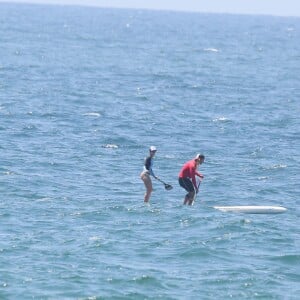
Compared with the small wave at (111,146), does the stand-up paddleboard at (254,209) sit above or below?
below

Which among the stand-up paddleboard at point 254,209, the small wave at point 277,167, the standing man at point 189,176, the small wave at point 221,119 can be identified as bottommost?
the stand-up paddleboard at point 254,209

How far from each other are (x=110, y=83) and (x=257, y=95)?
10.6 meters

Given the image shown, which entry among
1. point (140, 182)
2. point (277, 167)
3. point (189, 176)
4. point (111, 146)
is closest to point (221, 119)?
point (111, 146)

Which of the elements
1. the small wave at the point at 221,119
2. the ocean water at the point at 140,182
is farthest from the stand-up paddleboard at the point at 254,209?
the small wave at the point at 221,119

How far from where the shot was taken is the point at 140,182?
4194 centimetres

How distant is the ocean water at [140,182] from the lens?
94.7 ft

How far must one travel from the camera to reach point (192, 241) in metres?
32.4

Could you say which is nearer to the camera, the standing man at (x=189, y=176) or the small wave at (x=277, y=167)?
the standing man at (x=189, y=176)

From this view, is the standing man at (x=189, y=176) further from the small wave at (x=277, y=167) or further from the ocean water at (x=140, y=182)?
the small wave at (x=277, y=167)

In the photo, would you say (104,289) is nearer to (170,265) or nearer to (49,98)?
(170,265)

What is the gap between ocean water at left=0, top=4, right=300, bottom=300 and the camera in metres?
28.9

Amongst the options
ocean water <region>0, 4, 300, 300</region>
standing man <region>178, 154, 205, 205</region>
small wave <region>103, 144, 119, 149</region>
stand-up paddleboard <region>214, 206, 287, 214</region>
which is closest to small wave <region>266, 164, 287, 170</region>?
ocean water <region>0, 4, 300, 300</region>

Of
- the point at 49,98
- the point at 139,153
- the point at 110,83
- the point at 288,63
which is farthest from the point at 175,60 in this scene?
the point at 139,153

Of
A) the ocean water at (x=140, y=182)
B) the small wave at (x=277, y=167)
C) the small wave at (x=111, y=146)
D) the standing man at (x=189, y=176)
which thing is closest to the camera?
the ocean water at (x=140, y=182)
